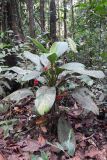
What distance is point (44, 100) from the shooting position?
2473 mm

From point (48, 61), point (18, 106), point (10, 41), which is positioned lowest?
point (18, 106)

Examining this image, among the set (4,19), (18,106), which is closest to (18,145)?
(18,106)

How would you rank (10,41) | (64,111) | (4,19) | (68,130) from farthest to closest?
(4,19) → (10,41) → (64,111) → (68,130)

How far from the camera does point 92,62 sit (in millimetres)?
5004

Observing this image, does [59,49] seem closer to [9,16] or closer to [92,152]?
[92,152]

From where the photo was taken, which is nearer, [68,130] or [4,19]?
[68,130]

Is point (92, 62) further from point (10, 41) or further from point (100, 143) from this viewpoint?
point (100, 143)

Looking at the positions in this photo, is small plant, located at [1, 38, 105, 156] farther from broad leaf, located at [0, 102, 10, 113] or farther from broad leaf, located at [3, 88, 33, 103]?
broad leaf, located at [0, 102, 10, 113]

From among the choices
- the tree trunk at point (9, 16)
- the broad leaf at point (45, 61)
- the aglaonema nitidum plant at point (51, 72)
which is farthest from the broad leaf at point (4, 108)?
the tree trunk at point (9, 16)

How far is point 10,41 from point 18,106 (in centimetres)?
208

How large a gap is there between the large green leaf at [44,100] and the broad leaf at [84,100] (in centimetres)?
23

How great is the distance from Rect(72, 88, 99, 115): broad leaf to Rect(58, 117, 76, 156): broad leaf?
0.27 metres

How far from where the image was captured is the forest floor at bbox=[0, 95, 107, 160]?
2.62m

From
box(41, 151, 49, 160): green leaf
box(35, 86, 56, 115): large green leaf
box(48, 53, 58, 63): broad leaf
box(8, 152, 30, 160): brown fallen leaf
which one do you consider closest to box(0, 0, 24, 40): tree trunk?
box(48, 53, 58, 63): broad leaf
